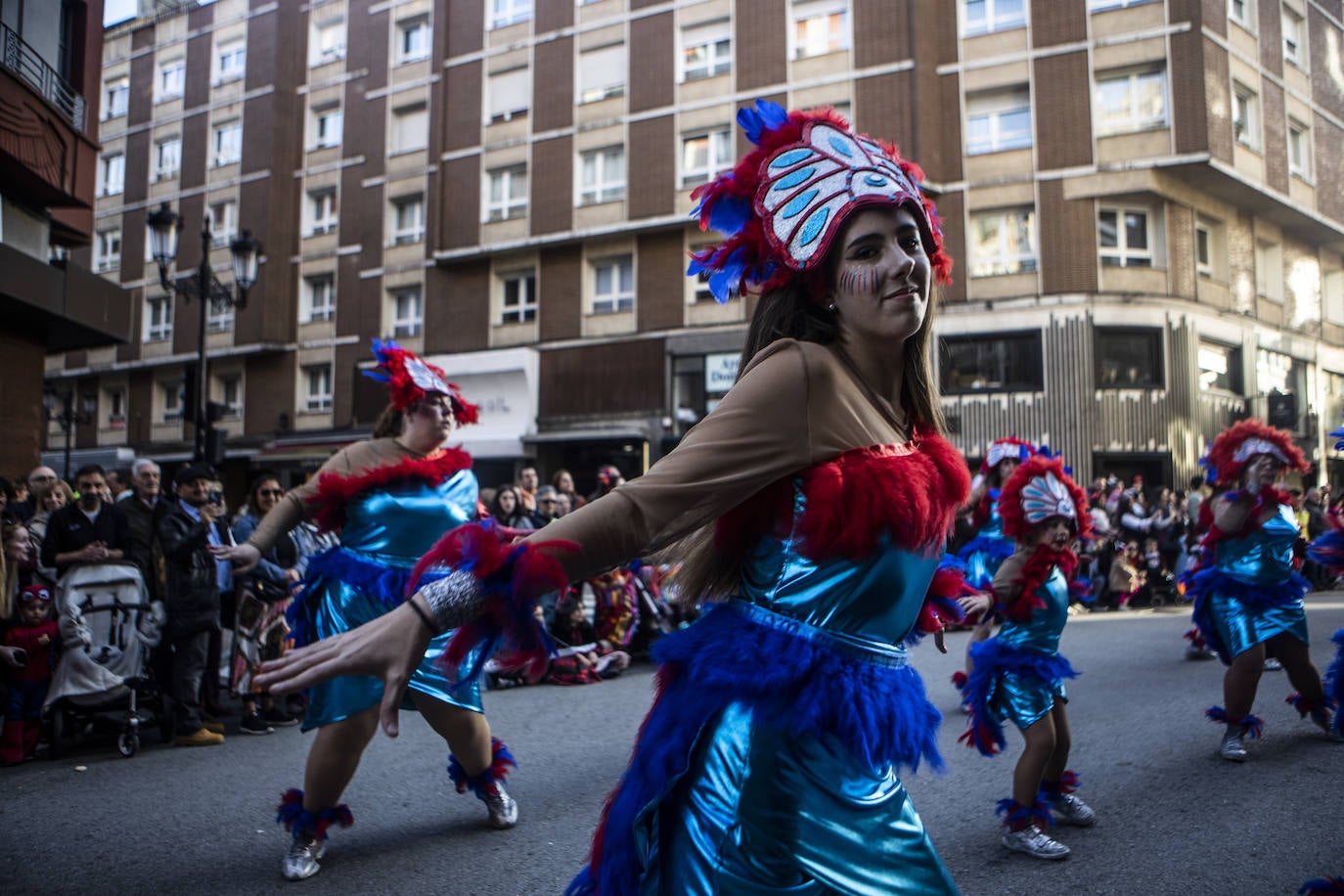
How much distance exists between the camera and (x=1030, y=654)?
448cm

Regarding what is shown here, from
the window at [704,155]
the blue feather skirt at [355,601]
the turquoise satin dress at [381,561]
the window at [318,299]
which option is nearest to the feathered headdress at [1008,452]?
the turquoise satin dress at [381,561]

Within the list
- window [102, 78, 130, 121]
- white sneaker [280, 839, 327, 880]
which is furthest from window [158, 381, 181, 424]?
white sneaker [280, 839, 327, 880]

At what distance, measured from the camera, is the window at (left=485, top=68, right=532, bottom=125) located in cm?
2644

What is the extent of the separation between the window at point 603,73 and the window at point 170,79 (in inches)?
676

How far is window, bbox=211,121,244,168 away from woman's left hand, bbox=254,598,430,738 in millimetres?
34881

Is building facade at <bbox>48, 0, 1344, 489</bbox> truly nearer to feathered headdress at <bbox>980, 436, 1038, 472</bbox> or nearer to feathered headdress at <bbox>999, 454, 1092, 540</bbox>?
feathered headdress at <bbox>980, 436, 1038, 472</bbox>

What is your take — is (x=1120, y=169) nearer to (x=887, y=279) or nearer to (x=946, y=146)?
(x=946, y=146)

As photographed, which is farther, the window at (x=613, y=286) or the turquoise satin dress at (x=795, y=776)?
the window at (x=613, y=286)

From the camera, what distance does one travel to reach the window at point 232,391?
31.5 metres

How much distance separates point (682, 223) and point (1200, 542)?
1863 cm

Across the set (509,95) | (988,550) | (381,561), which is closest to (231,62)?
(509,95)

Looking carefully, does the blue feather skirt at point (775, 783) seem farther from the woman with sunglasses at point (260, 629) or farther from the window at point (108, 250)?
the window at point (108, 250)

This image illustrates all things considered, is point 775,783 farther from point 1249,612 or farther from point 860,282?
point 1249,612

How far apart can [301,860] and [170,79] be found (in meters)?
→ 37.7
